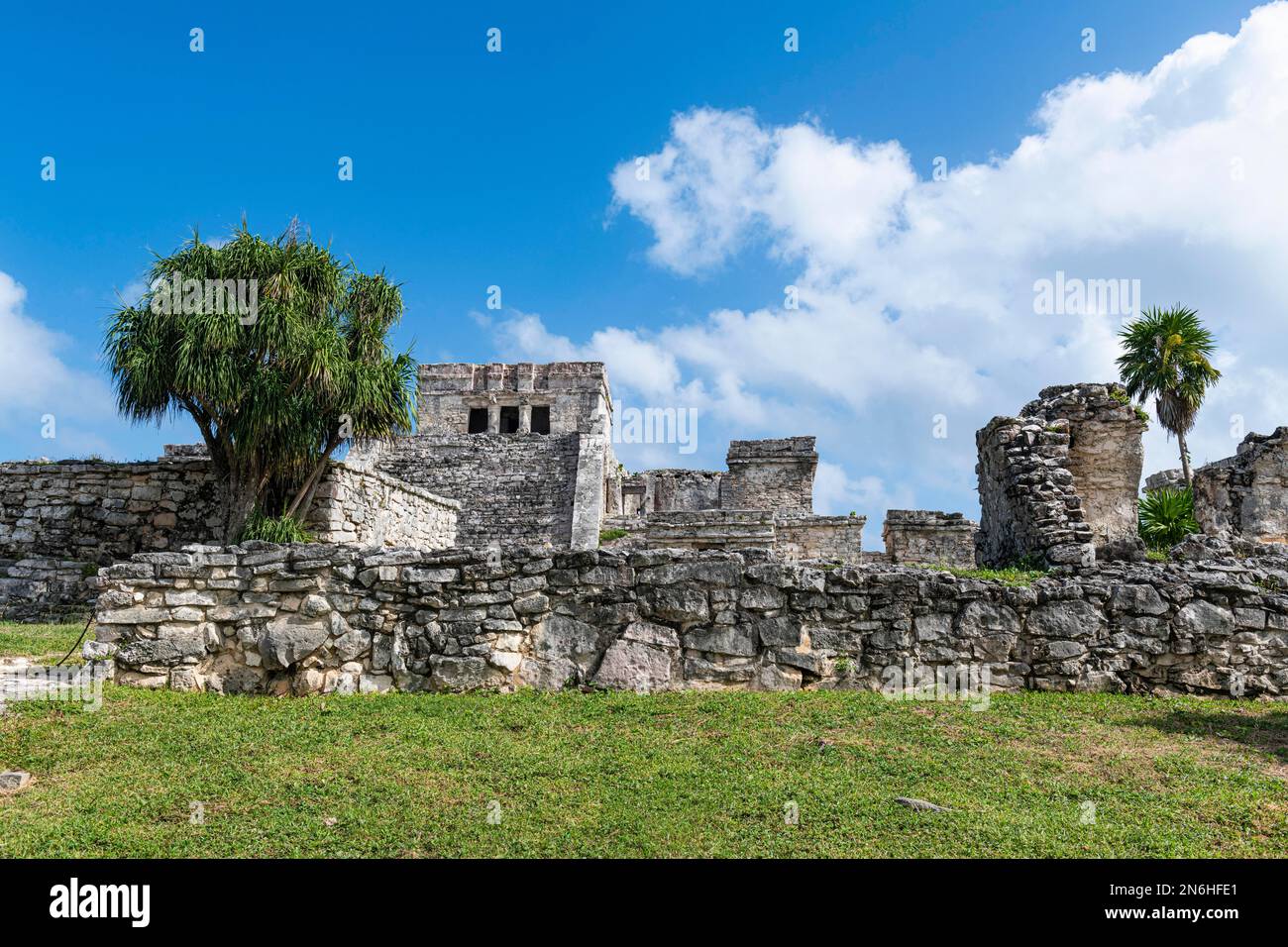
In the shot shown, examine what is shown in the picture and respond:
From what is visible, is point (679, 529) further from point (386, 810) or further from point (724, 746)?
point (386, 810)

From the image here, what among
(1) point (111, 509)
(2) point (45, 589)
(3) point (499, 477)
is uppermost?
(3) point (499, 477)

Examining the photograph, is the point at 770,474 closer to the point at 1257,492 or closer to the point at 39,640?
the point at 1257,492

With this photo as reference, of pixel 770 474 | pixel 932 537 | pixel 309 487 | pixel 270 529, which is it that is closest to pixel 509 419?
pixel 770 474

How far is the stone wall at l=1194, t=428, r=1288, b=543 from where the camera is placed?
49.4 ft

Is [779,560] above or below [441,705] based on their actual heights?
above

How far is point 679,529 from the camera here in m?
19.5

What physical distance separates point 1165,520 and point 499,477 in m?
16.0

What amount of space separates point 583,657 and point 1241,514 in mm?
14159

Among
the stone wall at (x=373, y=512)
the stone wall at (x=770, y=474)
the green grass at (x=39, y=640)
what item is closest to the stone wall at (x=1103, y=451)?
the stone wall at (x=373, y=512)

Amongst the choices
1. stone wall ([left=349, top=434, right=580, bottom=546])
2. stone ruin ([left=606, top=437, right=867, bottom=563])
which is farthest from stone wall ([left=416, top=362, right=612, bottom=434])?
stone wall ([left=349, top=434, right=580, bottom=546])

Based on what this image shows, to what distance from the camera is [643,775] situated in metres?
5.22

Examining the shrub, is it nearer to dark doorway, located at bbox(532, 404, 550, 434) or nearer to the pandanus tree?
the pandanus tree

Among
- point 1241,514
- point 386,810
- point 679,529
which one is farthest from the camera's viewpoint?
point 679,529
